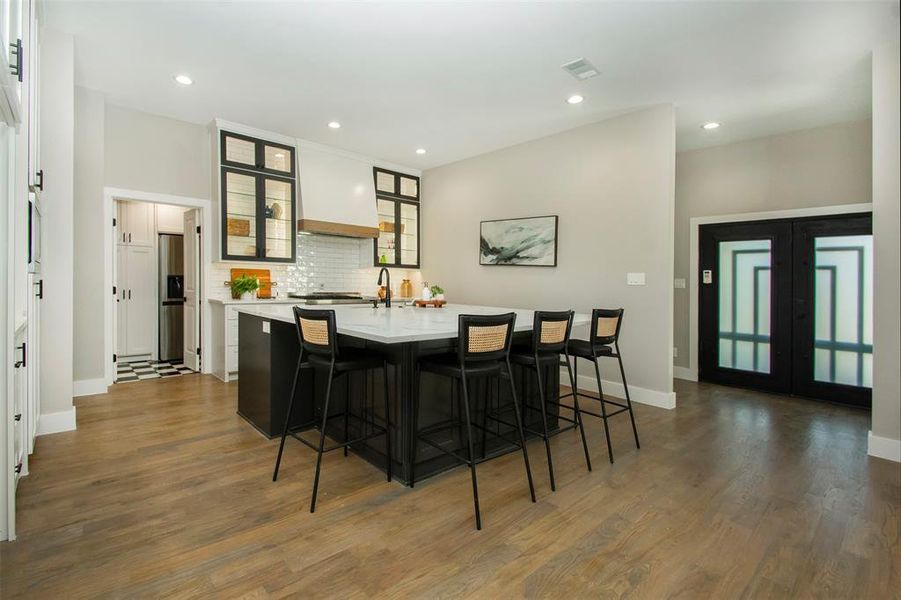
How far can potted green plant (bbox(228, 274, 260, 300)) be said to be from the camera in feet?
17.3

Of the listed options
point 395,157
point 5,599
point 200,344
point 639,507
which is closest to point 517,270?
point 395,157

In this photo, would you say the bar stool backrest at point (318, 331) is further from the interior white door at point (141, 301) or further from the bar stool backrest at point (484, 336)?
the interior white door at point (141, 301)

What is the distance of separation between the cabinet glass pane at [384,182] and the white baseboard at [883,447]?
19.2 feet

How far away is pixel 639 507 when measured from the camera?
2434 mm

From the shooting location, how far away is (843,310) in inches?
176

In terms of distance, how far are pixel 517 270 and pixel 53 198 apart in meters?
4.42

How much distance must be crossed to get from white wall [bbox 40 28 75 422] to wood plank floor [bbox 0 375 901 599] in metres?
0.39

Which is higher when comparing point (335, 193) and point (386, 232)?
point (335, 193)

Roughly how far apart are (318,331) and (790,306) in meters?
4.88

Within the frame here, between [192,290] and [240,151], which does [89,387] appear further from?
[240,151]

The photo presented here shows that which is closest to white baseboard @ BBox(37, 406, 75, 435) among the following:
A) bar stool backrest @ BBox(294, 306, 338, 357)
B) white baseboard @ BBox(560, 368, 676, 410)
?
bar stool backrest @ BBox(294, 306, 338, 357)

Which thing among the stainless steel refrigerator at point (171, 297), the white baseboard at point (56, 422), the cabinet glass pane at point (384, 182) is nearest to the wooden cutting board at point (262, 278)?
the stainless steel refrigerator at point (171, 297)

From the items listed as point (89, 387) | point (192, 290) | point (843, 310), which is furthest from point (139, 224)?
point (843, 310)

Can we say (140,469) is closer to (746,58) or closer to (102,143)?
(102,143)
